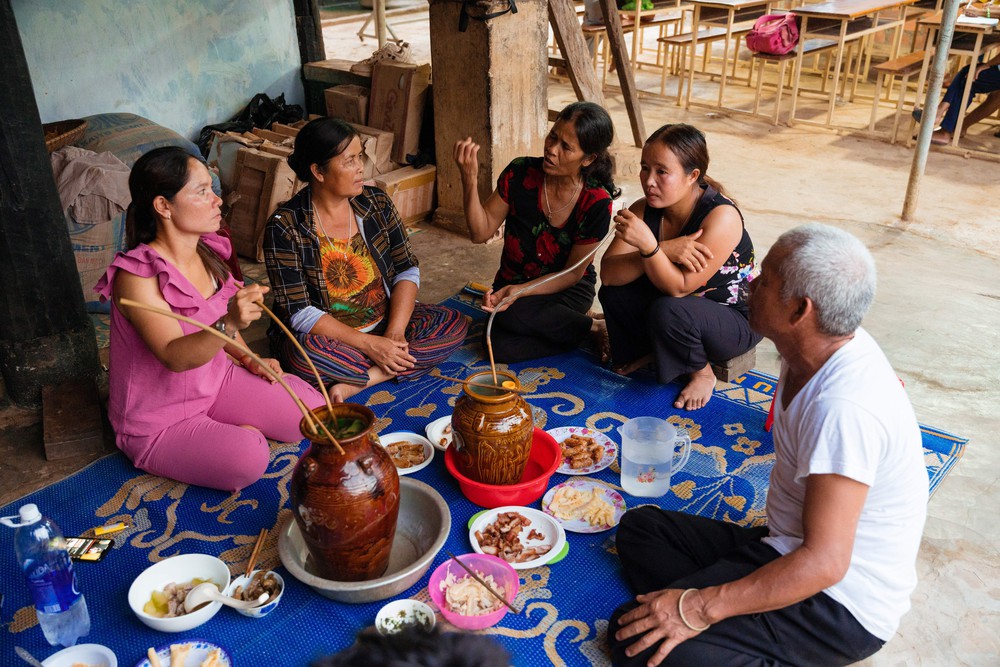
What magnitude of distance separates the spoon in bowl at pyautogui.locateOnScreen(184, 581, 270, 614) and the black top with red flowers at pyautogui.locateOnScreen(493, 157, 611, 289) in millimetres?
1951

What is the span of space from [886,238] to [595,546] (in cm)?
356

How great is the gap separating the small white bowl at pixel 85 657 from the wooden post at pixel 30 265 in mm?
1737

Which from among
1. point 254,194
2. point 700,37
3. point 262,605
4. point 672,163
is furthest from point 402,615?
point 700,37

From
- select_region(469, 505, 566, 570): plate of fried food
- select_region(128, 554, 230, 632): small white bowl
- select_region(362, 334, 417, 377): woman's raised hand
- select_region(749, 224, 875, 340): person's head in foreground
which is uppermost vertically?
select_region(749, 224, 875, 340): person's head in foreground

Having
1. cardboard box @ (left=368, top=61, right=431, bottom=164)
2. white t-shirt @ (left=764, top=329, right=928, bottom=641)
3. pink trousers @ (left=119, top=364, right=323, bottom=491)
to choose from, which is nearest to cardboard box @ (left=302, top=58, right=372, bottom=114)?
cardboard box @ (left=368, top=61, right=431, bottom=164)

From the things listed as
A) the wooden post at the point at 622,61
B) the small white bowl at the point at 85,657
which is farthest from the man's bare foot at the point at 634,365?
the wooden post at the point at 622,61

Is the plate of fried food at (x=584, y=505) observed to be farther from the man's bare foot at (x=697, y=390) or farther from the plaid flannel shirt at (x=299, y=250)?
the plaid flannel shirt at (x=299, y=250)

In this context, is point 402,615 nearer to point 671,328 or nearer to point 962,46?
point 671,328

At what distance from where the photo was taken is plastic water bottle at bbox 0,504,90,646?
2045 mm

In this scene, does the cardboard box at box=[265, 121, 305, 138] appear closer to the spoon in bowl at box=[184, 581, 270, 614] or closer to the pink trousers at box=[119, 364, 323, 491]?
the pink trousers at box=[119, 364, 323, 491]

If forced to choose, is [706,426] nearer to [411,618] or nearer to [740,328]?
[740,328]

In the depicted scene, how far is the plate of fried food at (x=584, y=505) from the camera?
259 cm

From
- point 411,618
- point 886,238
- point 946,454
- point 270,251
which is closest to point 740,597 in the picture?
point 411,618

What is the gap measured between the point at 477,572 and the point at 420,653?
0.67m
